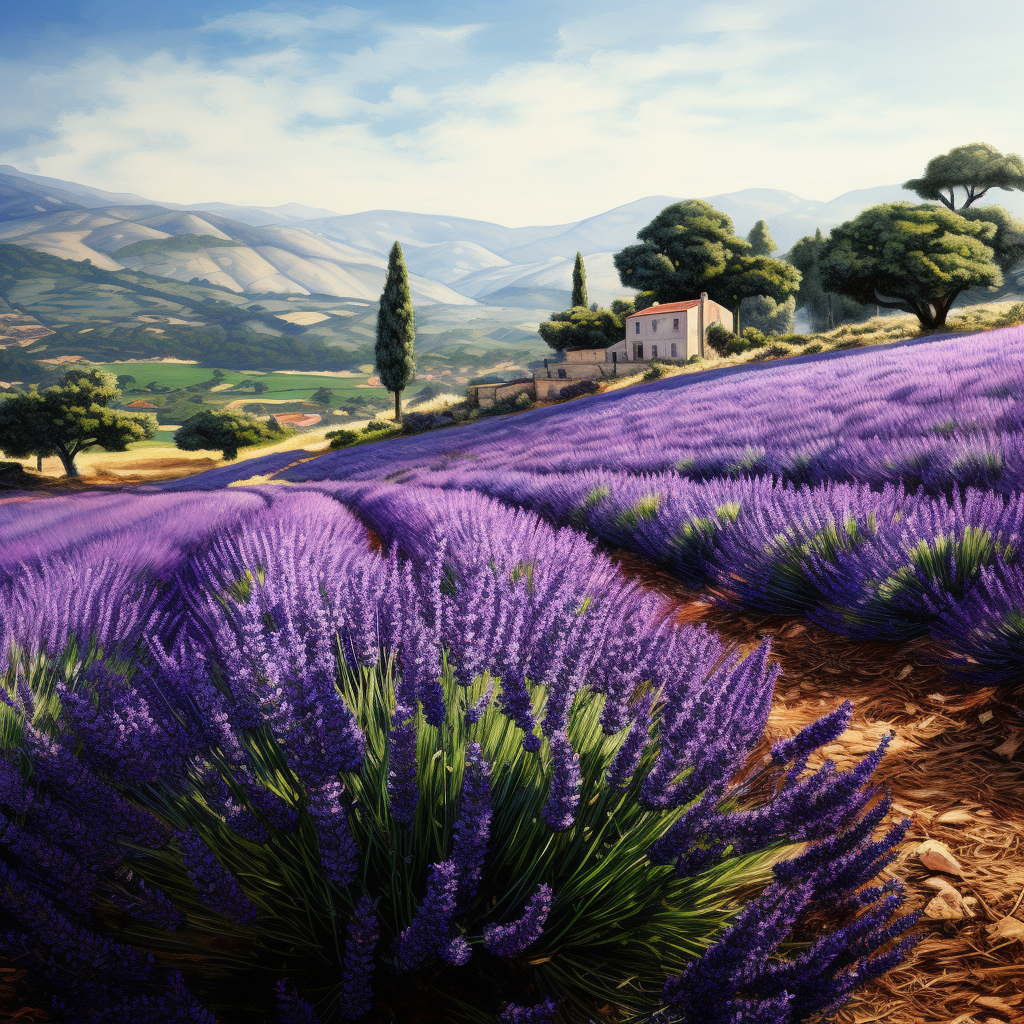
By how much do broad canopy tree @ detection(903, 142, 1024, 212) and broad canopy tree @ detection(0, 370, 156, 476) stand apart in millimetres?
47097

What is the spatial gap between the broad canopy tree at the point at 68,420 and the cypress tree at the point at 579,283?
25614mm

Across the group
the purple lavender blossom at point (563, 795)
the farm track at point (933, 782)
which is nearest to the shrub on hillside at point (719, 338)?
the farm track at point (933, 782)

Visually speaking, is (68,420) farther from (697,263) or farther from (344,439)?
(697,263)

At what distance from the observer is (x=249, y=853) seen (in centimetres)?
103

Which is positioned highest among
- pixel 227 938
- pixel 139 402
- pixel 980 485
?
pixel 139 402

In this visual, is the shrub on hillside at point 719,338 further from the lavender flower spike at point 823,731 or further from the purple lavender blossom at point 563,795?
the purple lavender blossom at point 563,795

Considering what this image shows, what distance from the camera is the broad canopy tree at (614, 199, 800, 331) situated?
34.6 metres

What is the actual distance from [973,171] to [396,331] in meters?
34.1

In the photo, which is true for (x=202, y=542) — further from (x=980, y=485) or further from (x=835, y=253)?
(x=835, y=253)

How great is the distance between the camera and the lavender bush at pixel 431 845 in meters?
0.74

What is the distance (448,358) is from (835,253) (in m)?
93.2

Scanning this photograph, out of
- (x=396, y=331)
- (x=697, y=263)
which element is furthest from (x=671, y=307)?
(x=396, y=331)

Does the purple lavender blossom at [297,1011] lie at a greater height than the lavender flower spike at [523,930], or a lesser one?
lesser

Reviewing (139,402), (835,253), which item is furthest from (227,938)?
(139,402)
